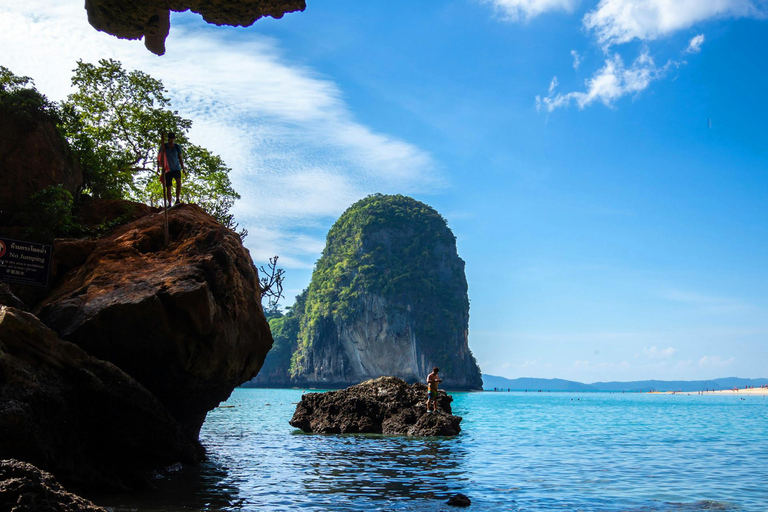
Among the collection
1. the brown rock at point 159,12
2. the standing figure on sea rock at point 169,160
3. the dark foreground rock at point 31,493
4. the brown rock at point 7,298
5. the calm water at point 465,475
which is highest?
the standing figure on sea rock at point 169,160

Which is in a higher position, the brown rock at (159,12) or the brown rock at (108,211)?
the brown rock at (159,12)

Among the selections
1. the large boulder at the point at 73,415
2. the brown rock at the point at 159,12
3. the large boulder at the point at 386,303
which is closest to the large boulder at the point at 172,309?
the large boulder at the point at 73,415

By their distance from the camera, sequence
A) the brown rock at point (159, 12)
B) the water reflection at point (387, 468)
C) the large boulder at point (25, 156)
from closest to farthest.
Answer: the brown rock at point (159, 12), the water reflection at point (387, 468), the large boulder at point (25, 156)

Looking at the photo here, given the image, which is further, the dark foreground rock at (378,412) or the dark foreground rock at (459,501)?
the dark foreground rock at (378,412)

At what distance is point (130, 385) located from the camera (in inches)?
318

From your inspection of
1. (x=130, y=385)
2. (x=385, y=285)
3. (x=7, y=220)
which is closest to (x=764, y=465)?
(x=130, y=385)

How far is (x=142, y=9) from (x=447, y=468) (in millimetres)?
9335

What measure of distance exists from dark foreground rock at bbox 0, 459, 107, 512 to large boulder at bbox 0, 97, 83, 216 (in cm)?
757

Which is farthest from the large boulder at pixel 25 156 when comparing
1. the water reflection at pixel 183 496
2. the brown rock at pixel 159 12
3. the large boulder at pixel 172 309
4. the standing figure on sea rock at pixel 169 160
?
the brown rock at pixel 159 12

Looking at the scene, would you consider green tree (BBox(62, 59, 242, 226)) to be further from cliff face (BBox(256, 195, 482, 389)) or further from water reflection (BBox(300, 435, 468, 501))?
cliff face (BBox(256, 195, 482, 389))

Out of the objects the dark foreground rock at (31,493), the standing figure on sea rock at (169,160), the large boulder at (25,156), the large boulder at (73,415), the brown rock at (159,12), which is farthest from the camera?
the standing figure on sea rock at (169,160)

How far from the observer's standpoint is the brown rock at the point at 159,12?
620 cm

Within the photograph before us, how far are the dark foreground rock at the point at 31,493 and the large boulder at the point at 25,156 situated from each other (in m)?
7.57

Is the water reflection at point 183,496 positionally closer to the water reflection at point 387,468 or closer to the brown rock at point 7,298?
the water reflection at point 387,468
